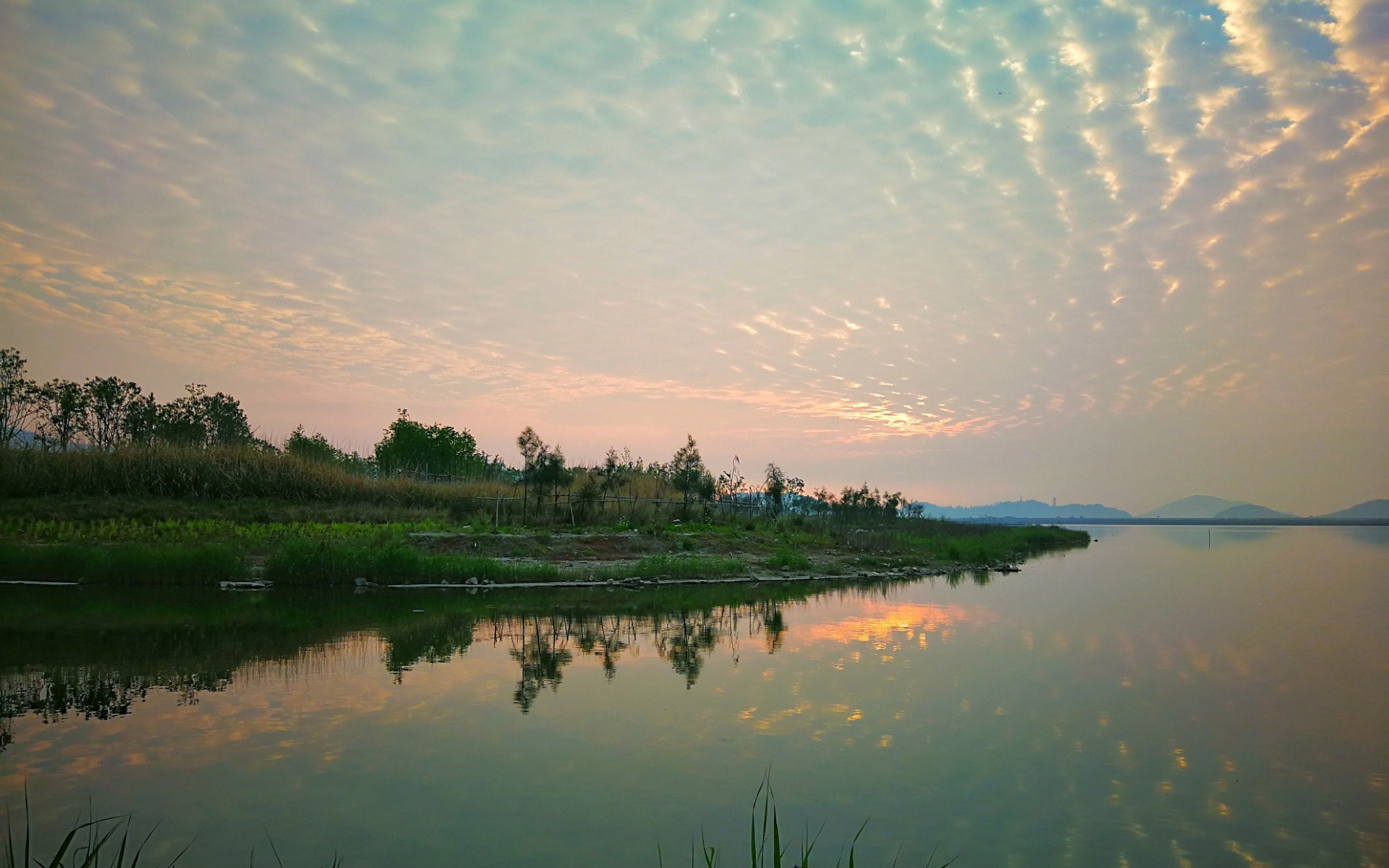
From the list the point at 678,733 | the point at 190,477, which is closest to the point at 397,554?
the point at 190,477

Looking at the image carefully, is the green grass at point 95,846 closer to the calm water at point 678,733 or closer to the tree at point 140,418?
the calm water at point 678,733

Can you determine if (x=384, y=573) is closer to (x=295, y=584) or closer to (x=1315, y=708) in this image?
(x=295, y=584)

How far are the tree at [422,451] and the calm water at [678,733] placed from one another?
108 feet

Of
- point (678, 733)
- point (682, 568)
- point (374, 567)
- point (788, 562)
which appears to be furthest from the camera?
point (788, 562)

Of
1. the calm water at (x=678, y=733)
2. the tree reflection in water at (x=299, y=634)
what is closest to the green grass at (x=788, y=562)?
the tree reflection in water at (x=299, y=634)

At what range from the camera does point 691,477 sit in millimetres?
33062

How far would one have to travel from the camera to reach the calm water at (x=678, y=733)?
5543mm

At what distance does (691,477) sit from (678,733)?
25365mm

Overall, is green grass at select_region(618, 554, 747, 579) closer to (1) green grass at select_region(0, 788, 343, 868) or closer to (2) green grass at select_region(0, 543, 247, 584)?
(2) green grass at select_region(0, 543, 247, 584)

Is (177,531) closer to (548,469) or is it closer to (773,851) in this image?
(548,469)

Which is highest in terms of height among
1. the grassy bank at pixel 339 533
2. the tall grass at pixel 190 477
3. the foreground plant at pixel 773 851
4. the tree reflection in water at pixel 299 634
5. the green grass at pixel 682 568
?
the tall grass at pixel 190 477

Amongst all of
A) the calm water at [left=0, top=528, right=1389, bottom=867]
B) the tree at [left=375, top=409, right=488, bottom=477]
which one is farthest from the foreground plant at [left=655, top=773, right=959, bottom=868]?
the tree at [left=375, top=409, right=488, bottom=477]

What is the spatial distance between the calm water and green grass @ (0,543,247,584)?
2524 mm

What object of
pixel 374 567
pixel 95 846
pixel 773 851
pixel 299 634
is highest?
pixel 374 567
